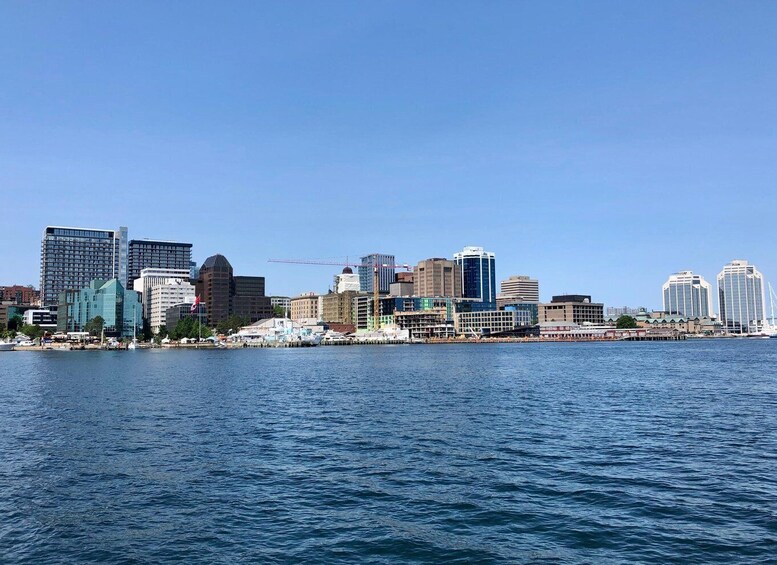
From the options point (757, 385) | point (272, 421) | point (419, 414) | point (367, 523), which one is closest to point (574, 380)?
point (757, 385)

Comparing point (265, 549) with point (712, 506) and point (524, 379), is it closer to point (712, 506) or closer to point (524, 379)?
point (712, 506)

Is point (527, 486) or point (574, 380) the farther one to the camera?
point (574, 380)

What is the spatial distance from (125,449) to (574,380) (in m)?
57.7

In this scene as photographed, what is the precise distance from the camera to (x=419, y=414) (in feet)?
162

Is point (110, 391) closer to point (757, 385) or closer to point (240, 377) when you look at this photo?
point (240, 377)

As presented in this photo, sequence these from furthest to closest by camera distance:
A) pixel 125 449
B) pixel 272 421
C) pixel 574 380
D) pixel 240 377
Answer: pixel 240 377
pixel 574 380
pixel 272 421
pixel 125 449

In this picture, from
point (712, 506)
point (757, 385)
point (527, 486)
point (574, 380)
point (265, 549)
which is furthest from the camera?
point (574, 380)

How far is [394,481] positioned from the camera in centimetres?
2888

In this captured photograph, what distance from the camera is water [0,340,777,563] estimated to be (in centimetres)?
2106

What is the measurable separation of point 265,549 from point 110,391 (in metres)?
57.7

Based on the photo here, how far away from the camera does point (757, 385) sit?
2719 inches

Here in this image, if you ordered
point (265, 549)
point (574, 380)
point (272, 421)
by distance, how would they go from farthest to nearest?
point (574, 380), point (272, 421), point (265, 549)

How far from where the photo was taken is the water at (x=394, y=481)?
21062 millimetres

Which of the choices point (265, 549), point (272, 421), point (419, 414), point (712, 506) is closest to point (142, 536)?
point (265, 549)
